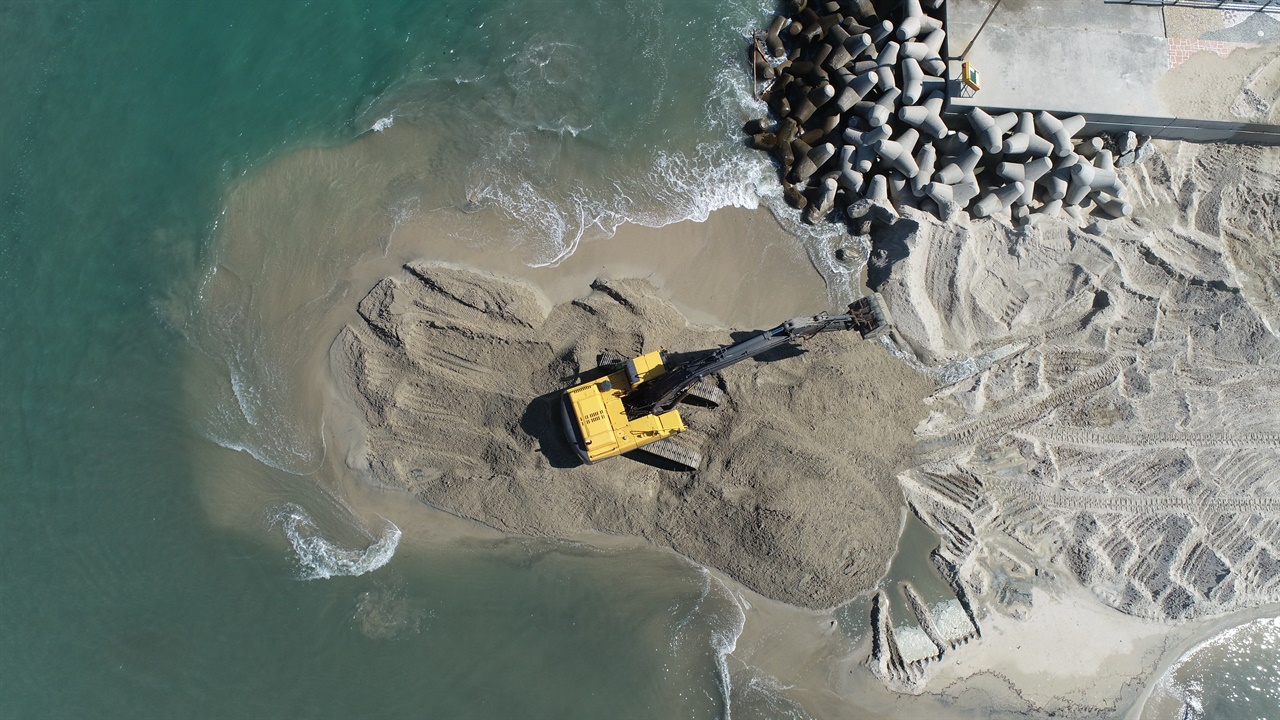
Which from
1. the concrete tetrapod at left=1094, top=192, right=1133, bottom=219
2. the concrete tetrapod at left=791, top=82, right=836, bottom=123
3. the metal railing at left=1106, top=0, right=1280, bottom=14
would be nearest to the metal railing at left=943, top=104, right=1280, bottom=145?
the concrete tetrapod at left=1094, top=192, right=1133, bottom=219

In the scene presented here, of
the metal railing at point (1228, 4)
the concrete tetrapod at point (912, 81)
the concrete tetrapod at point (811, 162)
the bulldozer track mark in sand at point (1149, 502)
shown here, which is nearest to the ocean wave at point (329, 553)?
the concrete tetrapod at point (811, 162)

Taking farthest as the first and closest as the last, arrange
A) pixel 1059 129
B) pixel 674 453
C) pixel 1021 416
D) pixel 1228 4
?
pixel 1228 4
pixel 1059 129
pixel 1021 416
pixel 674 453

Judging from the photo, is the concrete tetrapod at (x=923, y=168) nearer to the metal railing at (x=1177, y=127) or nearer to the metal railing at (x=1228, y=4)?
the metal railing at (x=1177, y=127)

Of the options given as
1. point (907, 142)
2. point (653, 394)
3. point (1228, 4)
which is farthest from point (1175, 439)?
point (653, 394)

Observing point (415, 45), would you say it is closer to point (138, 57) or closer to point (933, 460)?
point (138, 57)

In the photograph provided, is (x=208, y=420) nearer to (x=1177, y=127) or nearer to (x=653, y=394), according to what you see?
(x=653, y=394)

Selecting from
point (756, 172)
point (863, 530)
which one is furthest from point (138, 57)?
point (863, 530)

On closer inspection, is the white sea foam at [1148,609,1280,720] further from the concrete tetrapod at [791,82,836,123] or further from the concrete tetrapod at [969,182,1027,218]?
the concrete tetrapod at [791,82,836,123]
